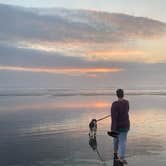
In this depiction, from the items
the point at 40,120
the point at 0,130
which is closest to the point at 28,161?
the point at 0,130

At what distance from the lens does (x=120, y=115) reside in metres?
12.6

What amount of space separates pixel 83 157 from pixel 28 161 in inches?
64.4

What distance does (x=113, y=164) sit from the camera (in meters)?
13.0

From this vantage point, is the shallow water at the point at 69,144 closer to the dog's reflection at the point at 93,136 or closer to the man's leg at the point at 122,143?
the dog's reflection at the point at 93,136

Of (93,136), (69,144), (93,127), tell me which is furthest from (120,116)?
(93,136)

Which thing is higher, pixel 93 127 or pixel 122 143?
pixel 93 127

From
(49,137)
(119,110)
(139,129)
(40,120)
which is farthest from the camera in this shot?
(40,120)

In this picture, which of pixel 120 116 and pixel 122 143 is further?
pixel 122 143

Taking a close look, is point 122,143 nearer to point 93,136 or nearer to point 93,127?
point 93,127

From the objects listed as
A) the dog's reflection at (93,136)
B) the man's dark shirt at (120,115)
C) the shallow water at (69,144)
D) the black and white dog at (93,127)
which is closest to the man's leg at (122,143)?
the man's dark shirt at (120,115)

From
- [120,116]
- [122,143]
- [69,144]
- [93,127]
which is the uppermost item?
[120,116]

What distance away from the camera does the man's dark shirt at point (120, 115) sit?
12.6 m

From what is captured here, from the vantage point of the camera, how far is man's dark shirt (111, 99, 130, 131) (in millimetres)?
12584

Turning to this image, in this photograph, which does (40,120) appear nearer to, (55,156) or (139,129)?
(139,129)
